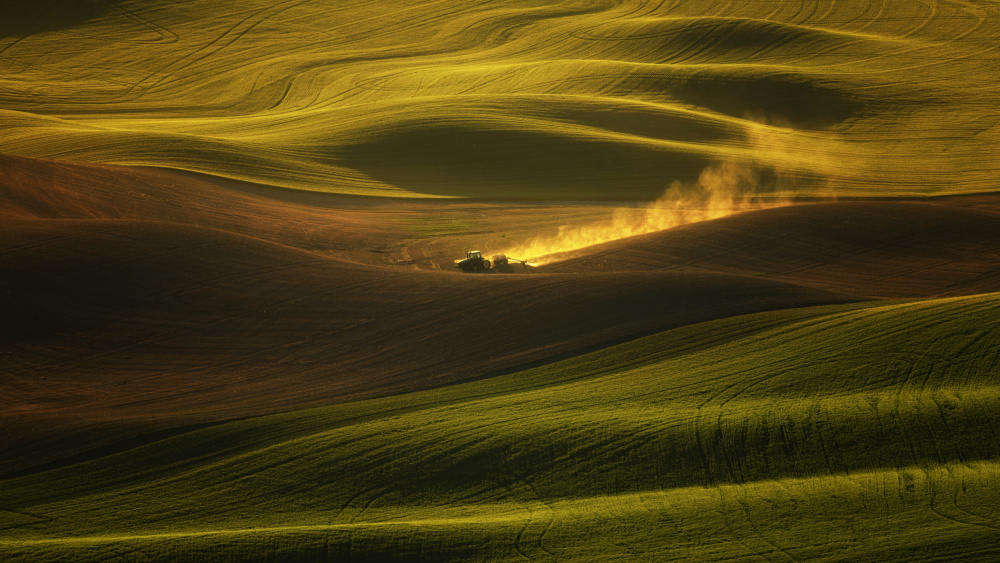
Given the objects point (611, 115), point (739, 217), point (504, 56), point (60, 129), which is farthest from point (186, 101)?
point (739, 217)

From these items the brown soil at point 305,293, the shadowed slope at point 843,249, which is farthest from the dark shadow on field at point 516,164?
the shadowed slope at point 843,249

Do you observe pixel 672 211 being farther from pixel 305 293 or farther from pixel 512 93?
pixel 512 93

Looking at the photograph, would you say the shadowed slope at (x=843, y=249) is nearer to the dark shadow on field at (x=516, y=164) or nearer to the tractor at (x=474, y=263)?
the tractor at (x=474, y=263)

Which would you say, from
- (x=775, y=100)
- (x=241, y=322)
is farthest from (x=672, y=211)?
(x=241, y=322)

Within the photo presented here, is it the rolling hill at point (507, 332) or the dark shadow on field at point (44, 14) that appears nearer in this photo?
the rolling hill at point (507, 332)

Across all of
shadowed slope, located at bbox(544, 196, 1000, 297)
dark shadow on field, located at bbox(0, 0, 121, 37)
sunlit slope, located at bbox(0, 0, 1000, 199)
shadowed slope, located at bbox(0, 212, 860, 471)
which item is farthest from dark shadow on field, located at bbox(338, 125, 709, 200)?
dark shadow on field, located at bbox(0, 0, 121, 37)

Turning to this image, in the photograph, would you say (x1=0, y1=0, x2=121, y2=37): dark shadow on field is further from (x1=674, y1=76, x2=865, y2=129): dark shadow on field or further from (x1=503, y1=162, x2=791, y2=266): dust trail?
(x1=503, y1=162, x2=791, y2=266): dust trail
